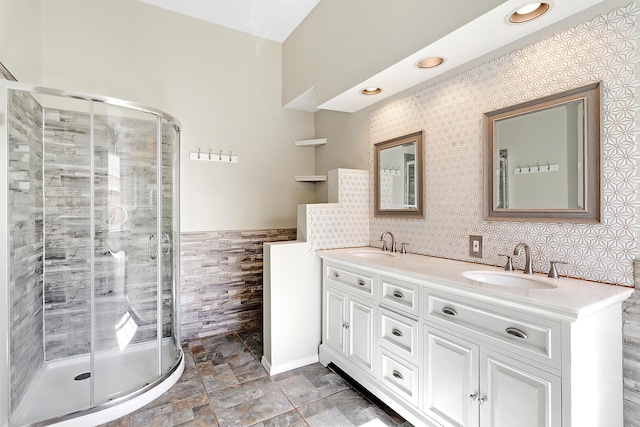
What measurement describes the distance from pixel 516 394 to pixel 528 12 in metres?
1.78

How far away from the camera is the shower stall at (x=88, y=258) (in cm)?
195

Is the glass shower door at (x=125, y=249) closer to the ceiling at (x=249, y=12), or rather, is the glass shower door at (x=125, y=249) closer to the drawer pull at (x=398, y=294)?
the ceiling at (x=249, y=12)

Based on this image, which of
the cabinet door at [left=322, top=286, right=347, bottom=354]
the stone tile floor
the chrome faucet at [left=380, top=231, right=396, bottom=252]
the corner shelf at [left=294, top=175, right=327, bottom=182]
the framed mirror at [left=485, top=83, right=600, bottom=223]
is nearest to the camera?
the framed mirror at [left=485, top=83, right=600, bottom=223]

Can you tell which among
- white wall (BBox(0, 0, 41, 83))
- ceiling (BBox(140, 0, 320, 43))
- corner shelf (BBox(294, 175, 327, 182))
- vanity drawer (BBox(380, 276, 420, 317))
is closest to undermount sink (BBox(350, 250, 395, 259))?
vanity drawer (BBox(380, 276, 420, 317))

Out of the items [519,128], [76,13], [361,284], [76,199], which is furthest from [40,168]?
[519,128]

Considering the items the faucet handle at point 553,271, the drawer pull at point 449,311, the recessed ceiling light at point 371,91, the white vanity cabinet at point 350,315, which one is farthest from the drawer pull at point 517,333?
the recessed ceiling light at point 371,91

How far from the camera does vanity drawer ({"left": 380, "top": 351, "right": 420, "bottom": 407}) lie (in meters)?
1.80

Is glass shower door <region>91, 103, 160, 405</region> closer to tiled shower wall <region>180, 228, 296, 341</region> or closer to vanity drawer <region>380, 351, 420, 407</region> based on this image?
tiled shower wall <region>180, 228, 296, 341</region>

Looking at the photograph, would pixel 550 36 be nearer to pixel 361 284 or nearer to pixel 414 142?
pixel 414 142

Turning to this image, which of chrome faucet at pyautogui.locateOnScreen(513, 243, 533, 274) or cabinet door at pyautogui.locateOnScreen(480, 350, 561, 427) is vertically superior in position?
chrome faucet at pyautogui.locateOnScreen(513, 243, 533, 274)

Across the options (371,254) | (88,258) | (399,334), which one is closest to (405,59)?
(371,254)

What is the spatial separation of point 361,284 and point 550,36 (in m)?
1.81

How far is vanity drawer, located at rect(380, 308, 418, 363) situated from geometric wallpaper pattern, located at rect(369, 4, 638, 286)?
64cm

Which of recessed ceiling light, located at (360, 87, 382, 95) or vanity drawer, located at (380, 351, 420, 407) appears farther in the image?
recessed ceiling light, located at (360, 87, 382, 95)
